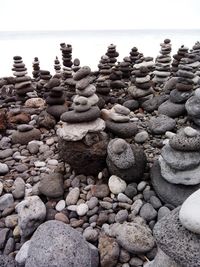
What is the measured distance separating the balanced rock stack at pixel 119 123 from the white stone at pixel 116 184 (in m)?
0.49

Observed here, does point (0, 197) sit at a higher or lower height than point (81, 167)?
lower

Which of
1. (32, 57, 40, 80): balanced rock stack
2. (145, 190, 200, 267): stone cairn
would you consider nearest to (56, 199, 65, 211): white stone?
(145, 190, 200, 267): stone cairn

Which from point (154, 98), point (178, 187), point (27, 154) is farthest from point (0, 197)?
point (154, 98)

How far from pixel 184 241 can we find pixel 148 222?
2.10 feet

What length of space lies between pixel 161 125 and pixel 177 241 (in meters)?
1.62

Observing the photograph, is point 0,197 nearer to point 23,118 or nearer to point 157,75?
point 23,118

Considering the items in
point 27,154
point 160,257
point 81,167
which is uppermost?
point 160,257

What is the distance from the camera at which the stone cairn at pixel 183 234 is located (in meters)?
1.24

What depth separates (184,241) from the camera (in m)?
1.31

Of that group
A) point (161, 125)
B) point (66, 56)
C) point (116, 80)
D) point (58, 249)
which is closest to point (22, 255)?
point (58, 249)

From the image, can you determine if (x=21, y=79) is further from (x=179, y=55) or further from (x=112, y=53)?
(x=179, y=55)

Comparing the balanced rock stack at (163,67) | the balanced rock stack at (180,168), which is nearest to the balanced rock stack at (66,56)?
the balanced rock stack at (163,67)

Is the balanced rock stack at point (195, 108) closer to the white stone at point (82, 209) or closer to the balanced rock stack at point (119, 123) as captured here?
the balanced rock stack at point (119, 123)

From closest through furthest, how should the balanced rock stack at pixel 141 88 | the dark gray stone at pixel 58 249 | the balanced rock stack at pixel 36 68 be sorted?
the dark gray stone at pixel 58 249
the balanced rock stack at pixel 141 88
the balanced rock stack at pixel 36 68
